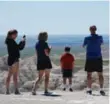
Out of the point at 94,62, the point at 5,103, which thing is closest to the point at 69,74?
the point at 94,62

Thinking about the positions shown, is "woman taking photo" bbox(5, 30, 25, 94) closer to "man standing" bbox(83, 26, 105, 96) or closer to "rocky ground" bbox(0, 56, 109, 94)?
"man standing" bbox(83, 26, 105, 96)

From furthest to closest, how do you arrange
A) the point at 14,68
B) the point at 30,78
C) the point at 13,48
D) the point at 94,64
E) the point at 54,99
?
the point at 30,78, the point at 94,64, the point at 14,68, the point at 13,48, the point at 54,99

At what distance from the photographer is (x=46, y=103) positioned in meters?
11.0

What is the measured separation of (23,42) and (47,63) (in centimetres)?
85

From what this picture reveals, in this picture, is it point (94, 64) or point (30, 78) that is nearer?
point (94, 64)

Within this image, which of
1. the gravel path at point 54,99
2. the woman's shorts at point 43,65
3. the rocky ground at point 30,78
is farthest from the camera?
the rocky ground at point 30,78

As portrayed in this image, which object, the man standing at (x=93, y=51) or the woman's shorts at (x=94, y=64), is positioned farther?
the woman's shorts at (x=94, y=64)

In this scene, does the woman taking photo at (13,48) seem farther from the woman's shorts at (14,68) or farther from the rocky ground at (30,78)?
the rocky ground at (30,78)

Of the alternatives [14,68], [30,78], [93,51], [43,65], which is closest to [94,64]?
[93,51]

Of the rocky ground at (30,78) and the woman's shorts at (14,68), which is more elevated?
the woman's shorts at (14,68)

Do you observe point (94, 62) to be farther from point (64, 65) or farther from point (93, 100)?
point (64, 65)

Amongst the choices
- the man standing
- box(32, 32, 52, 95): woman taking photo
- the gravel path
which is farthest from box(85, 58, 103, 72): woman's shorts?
box(32, 32, 52, 95): woman taking photo

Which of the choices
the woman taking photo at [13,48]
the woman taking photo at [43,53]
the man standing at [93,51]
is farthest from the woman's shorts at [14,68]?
the man standing at [93,51]

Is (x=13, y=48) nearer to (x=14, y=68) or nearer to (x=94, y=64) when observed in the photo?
(x=14, y=68)
